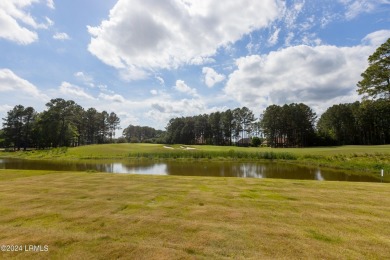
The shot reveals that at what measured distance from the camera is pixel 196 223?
602 centimetres

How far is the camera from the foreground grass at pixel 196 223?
15.2ft

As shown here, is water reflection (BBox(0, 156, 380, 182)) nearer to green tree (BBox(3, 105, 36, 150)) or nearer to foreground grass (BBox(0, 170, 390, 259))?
foreground grass (BBox(0, 170, 390, 259))

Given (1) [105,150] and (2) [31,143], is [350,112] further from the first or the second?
(2) [31,143]

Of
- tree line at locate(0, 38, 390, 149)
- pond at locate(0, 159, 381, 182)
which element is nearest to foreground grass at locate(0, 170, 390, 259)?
pond at locate(0, 159, 381, 182)

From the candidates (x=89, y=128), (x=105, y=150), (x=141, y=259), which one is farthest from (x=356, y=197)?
(x=89, y=128)

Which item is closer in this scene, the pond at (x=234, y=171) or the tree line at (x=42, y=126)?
the pond at (x=234, y=171)

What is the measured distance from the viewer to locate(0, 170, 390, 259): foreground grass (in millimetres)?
4621

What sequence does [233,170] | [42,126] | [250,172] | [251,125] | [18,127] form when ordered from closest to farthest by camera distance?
[250,172] → [233,170] → [42,126] → [18,127] → [251,125]

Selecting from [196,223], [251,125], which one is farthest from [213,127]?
[196,223]

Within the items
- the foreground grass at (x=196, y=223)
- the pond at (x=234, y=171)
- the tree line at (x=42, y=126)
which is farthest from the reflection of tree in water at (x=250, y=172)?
the tree line at (x=42, y=126)

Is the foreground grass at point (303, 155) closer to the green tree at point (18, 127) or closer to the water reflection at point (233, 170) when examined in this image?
the water reflection at point (233, 170)

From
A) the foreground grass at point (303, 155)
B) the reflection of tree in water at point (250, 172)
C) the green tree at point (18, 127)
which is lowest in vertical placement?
the reflection of tree in water at point (250, 172)

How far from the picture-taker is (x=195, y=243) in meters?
4.93

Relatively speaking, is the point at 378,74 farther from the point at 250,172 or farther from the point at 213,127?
the point at 213,127
